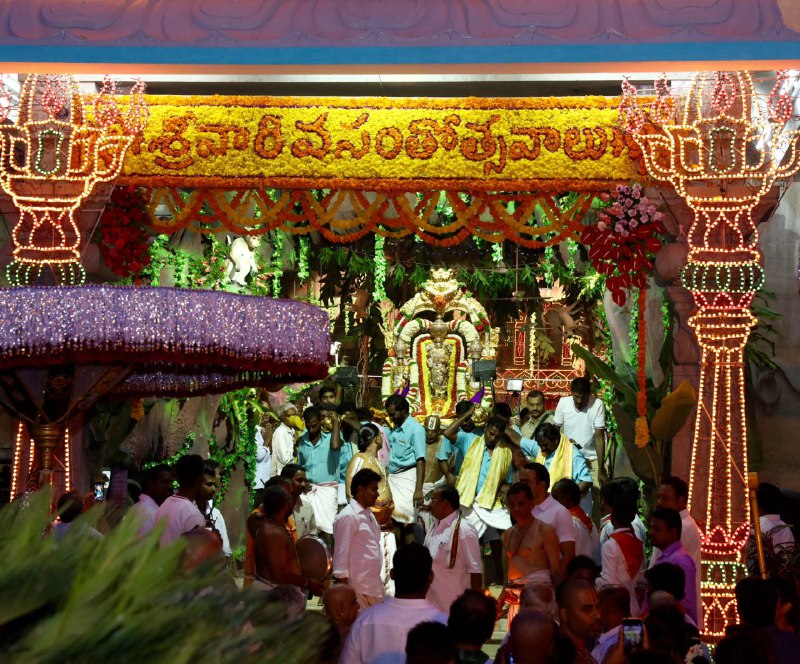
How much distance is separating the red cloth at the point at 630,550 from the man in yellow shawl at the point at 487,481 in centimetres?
501

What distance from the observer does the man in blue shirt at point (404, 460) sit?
12.7 meters

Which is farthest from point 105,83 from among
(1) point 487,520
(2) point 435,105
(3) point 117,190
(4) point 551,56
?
(1) point 487,520

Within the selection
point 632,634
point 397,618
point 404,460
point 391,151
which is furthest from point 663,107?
point 632,634

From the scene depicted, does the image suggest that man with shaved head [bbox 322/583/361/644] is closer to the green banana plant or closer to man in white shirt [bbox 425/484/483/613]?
man in white shirt [bbox 425/484/483/613]

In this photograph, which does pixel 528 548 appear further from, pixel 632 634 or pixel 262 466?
pixel 262 466

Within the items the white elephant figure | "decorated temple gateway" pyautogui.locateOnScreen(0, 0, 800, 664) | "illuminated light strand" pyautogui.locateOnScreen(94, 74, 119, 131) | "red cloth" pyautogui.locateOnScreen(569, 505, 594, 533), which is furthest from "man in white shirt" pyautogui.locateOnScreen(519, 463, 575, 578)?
the white elephant figure

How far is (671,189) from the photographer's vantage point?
10141 millimetres

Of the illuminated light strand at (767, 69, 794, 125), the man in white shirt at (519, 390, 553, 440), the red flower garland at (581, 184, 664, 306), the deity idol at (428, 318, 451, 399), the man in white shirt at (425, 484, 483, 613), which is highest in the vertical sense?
the illuminated light strand at (767, 69, 794, 125)

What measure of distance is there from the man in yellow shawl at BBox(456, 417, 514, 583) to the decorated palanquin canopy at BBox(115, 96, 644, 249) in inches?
102

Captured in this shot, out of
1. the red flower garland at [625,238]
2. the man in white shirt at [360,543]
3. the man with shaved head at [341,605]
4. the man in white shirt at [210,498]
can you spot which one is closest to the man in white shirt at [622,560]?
the man in white shirt at [360,543]

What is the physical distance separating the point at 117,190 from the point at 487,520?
4.73 m

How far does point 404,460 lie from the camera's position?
41.8ft

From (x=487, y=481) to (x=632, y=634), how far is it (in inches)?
321

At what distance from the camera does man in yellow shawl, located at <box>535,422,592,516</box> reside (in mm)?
11977
